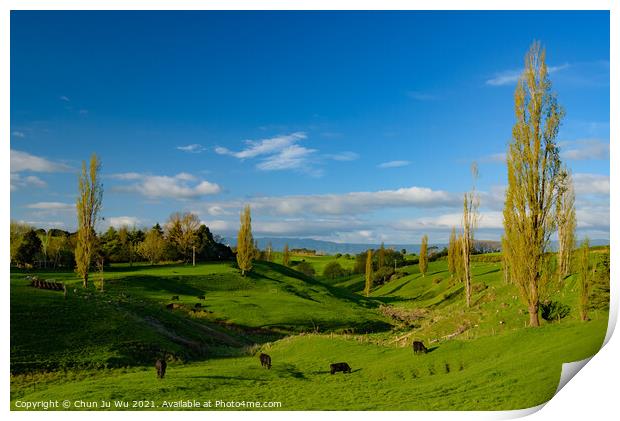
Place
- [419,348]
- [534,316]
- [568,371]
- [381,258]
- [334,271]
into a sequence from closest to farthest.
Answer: [568,371] → [534,316] → [419,348] → [381,258] → [334,271]

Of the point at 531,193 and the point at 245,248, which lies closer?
the point at 531,193

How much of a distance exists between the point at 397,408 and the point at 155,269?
2422 inches

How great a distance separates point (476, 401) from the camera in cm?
1716

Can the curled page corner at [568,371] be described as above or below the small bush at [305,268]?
above

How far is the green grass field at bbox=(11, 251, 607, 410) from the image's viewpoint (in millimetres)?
18453

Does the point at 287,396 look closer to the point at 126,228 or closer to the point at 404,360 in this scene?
the point at 404,360

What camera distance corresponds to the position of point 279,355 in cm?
3073

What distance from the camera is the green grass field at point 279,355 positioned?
18.5m

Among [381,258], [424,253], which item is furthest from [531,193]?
[381,258]

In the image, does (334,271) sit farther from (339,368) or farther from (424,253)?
(339,368)

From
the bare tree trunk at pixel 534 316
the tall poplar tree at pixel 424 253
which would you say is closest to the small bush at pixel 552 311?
the bare tree trunk at pixel 534 316

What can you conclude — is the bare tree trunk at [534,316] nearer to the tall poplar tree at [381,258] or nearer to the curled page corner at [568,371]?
the curled page corner at [568,371]

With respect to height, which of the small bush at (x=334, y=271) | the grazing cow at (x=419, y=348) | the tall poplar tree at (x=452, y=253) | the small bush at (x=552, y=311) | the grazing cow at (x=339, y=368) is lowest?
the small bush at (x=334, y=271)

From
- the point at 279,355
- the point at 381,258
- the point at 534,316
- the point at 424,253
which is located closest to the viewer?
the point at 534,316
